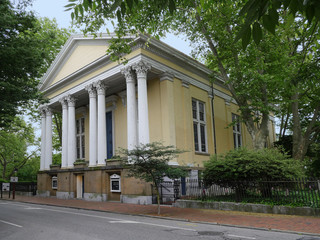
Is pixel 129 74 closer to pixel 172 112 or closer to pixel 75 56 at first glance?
pixel 172 112

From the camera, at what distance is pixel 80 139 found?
3088cm

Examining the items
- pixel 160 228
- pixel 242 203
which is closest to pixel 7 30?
pixel 160 228

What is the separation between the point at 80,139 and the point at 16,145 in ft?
57.9

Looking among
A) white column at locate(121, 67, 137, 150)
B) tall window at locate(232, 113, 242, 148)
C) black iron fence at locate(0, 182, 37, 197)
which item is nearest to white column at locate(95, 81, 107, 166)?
white column at locate(121, 67, 137, 150)

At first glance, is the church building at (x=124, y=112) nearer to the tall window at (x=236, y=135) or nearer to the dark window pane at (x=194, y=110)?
the dark window pane at (x=194, y=110)

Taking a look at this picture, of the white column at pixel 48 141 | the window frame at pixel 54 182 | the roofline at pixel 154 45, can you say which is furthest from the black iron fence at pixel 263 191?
the white column at pixel 48 141

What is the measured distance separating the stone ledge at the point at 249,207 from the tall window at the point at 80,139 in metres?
16.8

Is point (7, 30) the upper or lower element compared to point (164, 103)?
upper

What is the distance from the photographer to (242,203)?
45.6ft

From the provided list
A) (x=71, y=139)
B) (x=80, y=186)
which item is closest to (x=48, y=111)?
(x=71, y=139)

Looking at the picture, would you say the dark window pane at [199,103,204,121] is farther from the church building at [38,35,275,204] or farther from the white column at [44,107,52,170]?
the white column at [44,107,52,170]

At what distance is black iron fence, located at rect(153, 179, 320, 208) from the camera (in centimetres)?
1244

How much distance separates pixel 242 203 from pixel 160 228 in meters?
5.25

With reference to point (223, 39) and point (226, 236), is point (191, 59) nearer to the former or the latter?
point (223, 39)
